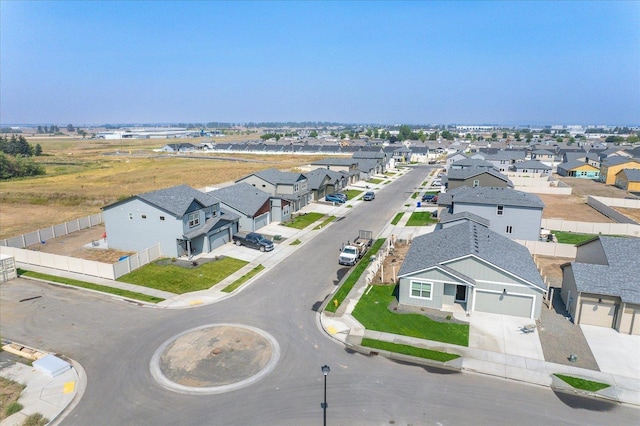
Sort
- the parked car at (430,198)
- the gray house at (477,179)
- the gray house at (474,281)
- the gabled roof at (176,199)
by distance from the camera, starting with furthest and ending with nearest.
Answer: the parked car at (430,198) → the gray house at (477,179) → the gabled roof at (176,199) → the gray house at (474,281)

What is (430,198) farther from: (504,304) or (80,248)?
(80,248)

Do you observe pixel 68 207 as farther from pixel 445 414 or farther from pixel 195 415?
pixel 445 414

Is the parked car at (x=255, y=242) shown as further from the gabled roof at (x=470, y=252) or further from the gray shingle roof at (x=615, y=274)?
the gray shingle roof at (x=615, y=274)

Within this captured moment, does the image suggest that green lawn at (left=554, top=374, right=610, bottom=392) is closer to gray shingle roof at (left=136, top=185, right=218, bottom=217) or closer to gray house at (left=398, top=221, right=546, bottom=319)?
gray house at (left=398, top=221, right=546, bottom=319)

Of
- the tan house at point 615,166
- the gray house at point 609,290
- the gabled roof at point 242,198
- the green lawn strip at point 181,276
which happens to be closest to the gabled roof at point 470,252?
the gray house at point 609,290

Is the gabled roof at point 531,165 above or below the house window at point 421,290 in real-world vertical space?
above

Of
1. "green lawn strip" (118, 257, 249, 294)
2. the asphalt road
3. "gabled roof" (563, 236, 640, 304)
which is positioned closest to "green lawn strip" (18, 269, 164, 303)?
the asphalt road

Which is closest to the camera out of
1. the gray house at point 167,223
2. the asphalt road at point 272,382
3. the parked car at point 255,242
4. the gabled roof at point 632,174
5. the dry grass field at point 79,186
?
the asphalt road at point 272,382

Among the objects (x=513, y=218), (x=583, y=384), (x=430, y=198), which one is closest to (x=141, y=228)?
(x=583, y=384)
